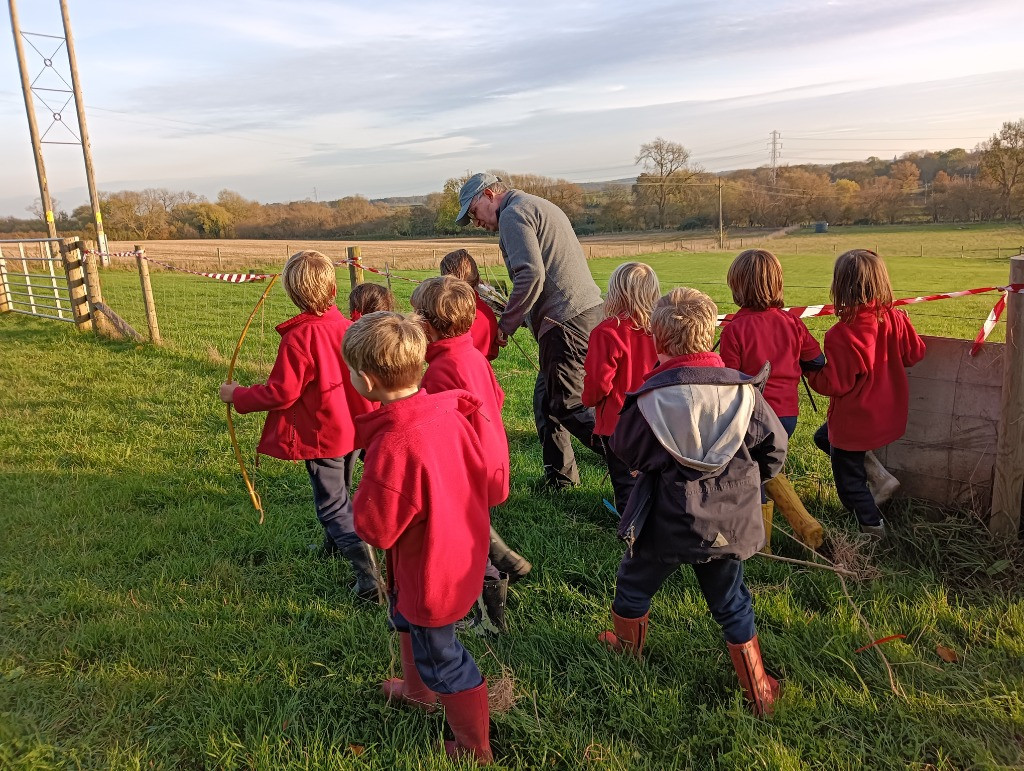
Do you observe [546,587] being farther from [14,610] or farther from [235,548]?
[14,610]

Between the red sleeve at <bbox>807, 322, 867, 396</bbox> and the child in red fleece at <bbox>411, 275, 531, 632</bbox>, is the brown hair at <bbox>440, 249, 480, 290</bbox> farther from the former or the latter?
the red sleeve at <bbox>807, 322, 867, 396</bbox>

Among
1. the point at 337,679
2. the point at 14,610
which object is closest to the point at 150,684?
the point at 337,679

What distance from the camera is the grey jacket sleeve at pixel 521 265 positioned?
4527mm

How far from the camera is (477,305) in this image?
4379mm

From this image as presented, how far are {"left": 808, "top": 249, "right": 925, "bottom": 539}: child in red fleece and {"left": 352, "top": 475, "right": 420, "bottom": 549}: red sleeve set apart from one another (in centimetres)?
255

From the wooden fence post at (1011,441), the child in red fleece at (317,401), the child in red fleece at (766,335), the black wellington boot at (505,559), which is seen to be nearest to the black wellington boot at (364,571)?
the child in red fleece at (317,401)

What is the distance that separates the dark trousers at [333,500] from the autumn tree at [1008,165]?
64.5 m

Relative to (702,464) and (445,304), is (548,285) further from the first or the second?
(702,464)

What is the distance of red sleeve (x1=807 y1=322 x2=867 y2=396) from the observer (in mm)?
3703

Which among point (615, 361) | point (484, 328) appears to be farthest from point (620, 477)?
point (484, 328)

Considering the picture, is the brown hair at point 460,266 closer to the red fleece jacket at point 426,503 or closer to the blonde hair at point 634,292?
the blonde hair at point 634,292

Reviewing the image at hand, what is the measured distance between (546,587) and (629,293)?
5.28 feet

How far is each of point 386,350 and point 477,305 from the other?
6.96 feet

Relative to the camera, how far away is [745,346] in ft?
11.8
